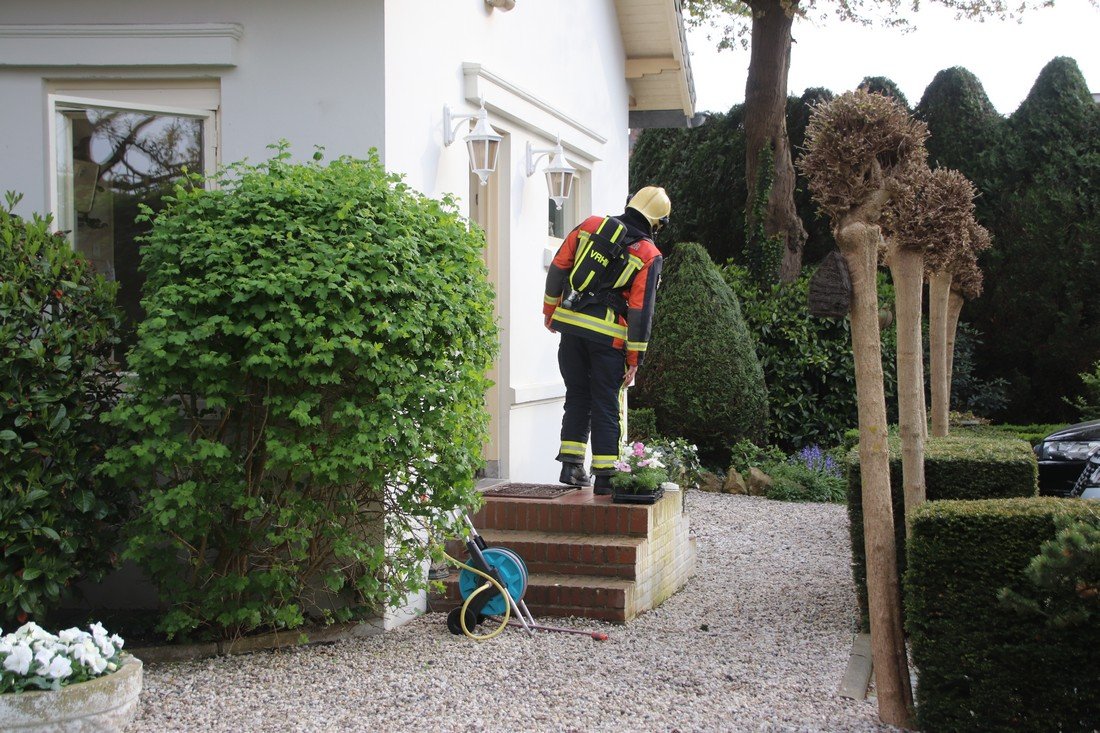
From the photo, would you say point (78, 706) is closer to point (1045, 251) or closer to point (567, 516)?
point (567, 516)

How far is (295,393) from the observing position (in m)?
5.43

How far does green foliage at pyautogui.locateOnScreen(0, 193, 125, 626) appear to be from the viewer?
5.06 metres

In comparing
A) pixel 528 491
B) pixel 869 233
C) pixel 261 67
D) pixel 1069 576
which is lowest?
pixel 528 491

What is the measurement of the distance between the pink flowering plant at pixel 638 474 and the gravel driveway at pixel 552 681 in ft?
2.59

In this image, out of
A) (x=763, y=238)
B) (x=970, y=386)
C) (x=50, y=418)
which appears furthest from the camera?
(x=763, y=238)

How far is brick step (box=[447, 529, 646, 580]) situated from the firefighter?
1.91 feet

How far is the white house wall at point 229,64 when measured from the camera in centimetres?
639

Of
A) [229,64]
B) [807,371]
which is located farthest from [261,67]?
[807,371]

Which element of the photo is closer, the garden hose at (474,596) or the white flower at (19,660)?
the white flower at (19,660)

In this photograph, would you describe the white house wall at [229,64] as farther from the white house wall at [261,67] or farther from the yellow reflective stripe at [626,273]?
the yellow reflective stripe at [626,273]

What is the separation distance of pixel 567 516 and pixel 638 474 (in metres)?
0.53

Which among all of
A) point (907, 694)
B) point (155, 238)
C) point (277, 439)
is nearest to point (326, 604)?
point (277, 439)

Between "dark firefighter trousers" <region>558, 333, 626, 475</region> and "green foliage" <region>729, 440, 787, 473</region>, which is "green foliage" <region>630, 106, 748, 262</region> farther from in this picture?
"dark firefighter trousers" <region>558, 333, 626, 475</region>

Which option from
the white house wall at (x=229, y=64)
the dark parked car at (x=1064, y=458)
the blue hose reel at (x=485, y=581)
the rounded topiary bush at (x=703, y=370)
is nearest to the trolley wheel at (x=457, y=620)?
the blue hose reel at (x=485, y=581)
